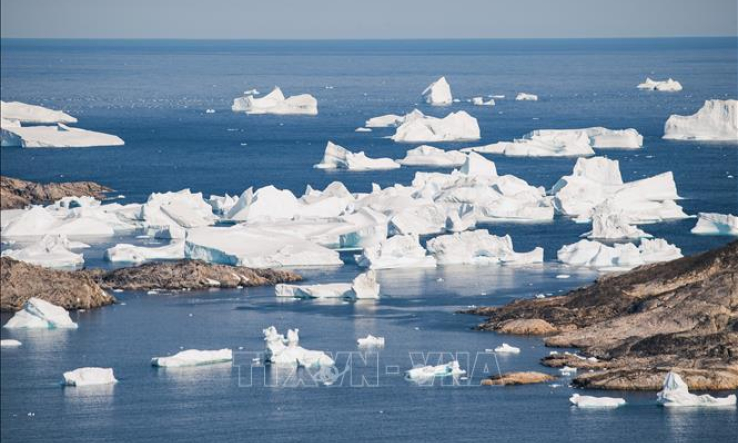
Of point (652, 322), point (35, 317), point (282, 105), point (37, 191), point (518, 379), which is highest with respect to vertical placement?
point (282, 105)

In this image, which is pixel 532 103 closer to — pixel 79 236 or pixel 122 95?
pixel 122 95

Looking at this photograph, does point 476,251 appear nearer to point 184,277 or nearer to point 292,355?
point 184,277

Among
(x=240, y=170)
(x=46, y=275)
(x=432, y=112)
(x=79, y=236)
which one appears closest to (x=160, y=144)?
(x=240, y=170)

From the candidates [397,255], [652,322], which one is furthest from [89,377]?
[397,255]

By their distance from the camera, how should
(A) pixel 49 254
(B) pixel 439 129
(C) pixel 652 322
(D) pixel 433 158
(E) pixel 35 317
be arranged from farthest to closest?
(B) pixel 439 129 < (D) pixel 433 158 < (A) pixel 49 254 < (E) pixel 35 317 < (C) pixel 652 322

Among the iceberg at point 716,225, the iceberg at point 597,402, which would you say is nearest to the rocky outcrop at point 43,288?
the iceberg at point 597,402

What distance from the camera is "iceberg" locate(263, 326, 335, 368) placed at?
33.5 m

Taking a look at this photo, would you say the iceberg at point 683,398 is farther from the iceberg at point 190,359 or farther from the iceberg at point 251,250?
the iceberg at point 251,250

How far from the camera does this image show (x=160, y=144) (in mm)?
89188

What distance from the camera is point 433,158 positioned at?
7519 centimetres

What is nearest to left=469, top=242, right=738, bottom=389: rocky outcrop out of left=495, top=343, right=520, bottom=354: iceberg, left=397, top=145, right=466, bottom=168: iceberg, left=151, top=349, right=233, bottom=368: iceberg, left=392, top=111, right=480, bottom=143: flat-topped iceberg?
left=495, top=343, right=520, bottom=354: iceberg

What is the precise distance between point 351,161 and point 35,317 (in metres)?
37.8

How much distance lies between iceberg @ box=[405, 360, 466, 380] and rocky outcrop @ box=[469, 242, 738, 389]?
1959 mm

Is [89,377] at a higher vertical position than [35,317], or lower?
lower
